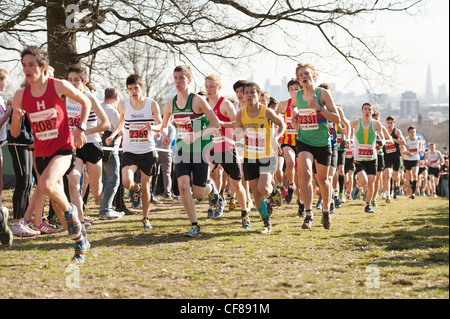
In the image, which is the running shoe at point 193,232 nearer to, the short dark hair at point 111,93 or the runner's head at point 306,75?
the runner's head at point 306,75

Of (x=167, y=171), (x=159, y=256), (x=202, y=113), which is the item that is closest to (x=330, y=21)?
(x=167, y=171)

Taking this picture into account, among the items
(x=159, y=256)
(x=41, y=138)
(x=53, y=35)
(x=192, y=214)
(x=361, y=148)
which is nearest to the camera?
(x=41, y=138)

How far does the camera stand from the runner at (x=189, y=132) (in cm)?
750

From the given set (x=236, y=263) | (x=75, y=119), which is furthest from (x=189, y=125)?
(x=236, y=263)

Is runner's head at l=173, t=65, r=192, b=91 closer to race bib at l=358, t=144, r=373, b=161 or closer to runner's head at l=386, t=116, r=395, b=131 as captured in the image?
race bib at l=358, t=144, r=373, b=161

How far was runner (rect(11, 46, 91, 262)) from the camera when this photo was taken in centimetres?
566

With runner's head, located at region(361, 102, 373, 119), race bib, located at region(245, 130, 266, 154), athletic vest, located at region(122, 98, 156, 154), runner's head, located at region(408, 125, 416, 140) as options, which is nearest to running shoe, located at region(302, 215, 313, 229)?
race bib, located at region(245, 130, 266, 154)

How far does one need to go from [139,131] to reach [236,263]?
128 inches

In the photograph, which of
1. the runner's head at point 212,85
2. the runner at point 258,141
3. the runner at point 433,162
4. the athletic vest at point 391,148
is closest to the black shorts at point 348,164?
the athletic vest at point 391,148

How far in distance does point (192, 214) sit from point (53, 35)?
7.79 meters

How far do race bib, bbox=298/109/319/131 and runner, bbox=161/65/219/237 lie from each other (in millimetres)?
1385
